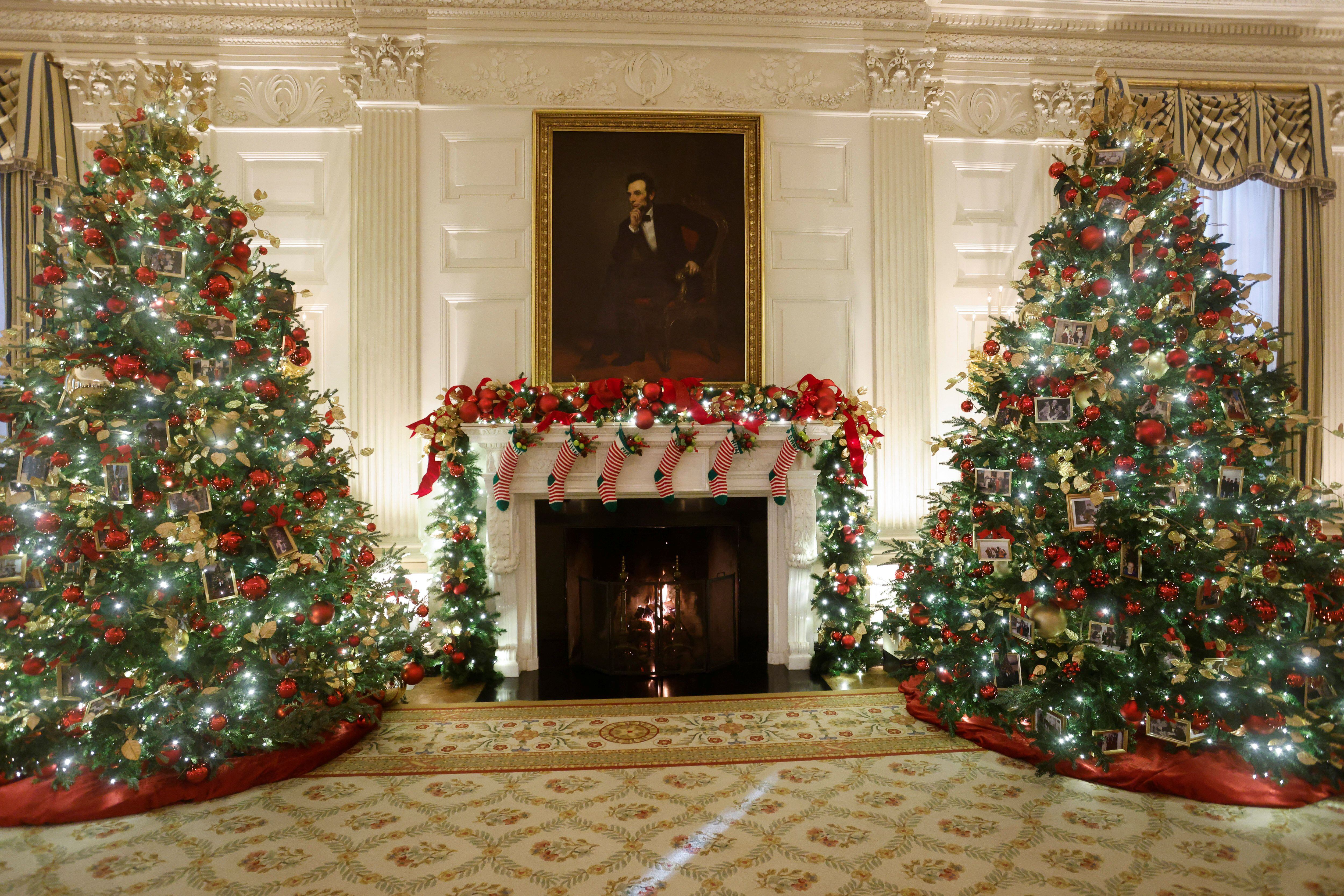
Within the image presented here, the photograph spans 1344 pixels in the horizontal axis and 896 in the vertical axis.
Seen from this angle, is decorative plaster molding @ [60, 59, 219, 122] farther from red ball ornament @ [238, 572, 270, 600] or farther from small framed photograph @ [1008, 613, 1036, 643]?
small framed photograph @ [1008, 613, 1036, 643]

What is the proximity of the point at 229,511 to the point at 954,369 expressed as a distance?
4675 millimetres

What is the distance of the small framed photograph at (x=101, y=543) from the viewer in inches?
117

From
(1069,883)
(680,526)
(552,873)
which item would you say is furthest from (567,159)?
(1069,883)

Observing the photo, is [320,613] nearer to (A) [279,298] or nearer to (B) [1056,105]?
(A) [279,298]

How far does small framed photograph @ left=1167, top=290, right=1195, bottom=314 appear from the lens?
10.6ft

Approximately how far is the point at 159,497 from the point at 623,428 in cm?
243

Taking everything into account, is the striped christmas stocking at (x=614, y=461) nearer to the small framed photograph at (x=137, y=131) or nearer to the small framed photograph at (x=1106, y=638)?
the small framed photograph at (x=1106, y=638)

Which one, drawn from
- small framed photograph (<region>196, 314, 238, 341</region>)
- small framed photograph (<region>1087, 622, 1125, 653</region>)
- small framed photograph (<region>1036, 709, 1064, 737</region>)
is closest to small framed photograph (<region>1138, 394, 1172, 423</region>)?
small framed photograph (<region>1087, 622, 1125, 653</region>)

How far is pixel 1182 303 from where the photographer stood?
3250mm

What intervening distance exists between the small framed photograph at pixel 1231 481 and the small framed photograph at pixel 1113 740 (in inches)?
46.3

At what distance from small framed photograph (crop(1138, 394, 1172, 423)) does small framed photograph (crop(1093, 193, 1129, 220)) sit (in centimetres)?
89

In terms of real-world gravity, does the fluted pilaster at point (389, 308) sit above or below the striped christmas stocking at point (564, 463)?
above

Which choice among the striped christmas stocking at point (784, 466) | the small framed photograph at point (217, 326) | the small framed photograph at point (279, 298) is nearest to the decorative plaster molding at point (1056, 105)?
the striped christmas stocking at point (784, 466)

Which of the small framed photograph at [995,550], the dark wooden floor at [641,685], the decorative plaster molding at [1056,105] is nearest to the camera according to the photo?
the small framed photograph at [995,550]
